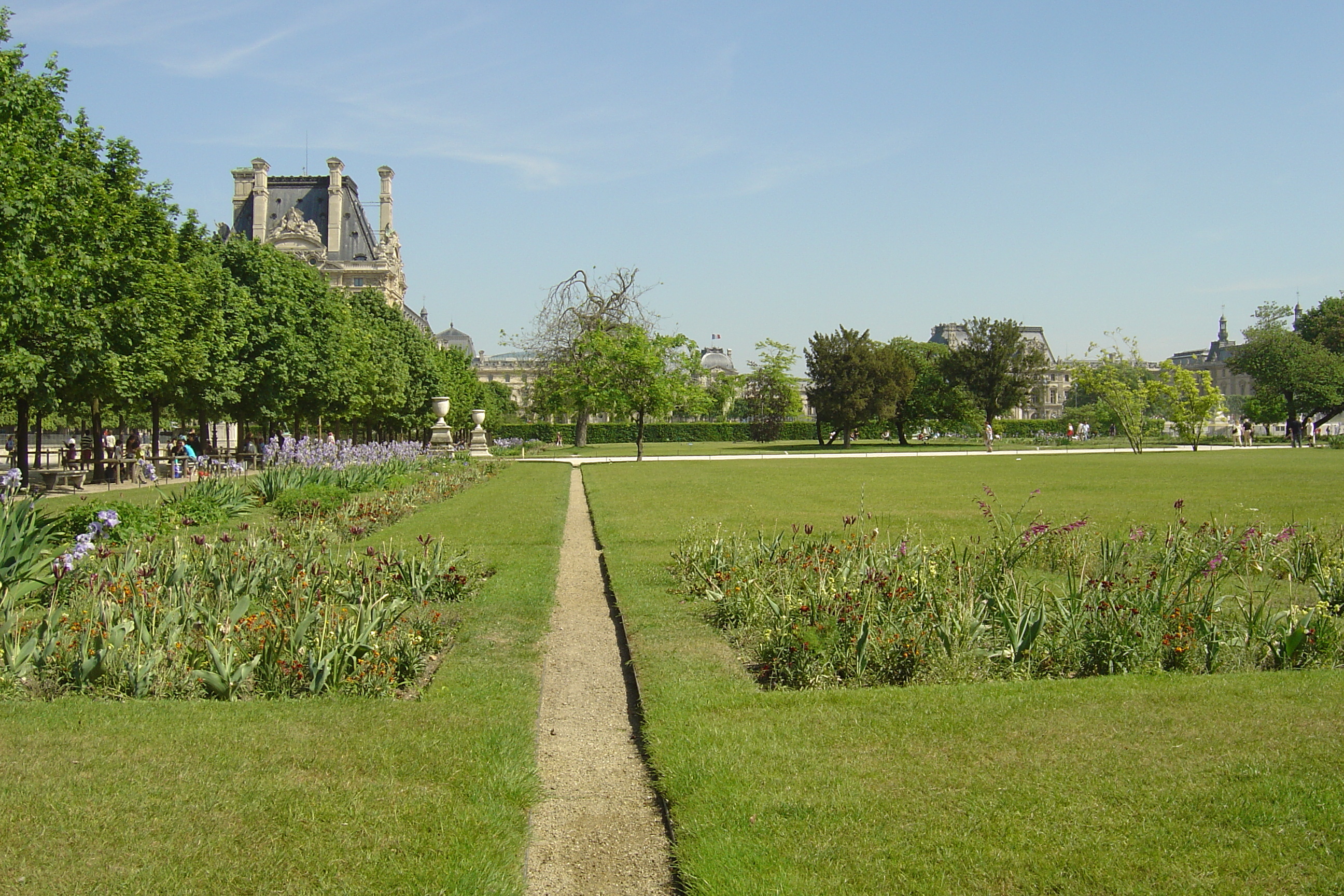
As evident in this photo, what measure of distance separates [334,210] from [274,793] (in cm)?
9159

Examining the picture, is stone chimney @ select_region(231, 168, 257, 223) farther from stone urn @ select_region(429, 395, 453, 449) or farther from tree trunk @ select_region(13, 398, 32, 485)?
tree trunk @ select_region(13, 398, 32, 485)

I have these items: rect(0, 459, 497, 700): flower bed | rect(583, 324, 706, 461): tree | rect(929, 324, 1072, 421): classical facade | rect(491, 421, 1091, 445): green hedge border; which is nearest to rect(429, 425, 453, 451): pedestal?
rect(583, 324, 706, 461): tree

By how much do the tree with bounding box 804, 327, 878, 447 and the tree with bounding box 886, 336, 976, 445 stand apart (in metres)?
4.35

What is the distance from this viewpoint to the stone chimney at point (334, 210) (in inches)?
3492

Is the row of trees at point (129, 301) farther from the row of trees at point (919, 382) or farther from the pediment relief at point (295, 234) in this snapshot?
the pediment relief at point (295, 234)

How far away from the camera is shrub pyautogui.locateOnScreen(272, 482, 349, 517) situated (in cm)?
1435

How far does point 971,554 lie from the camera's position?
9.71 metres

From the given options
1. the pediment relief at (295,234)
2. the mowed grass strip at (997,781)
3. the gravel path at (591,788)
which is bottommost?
the gravel path at (591,788)

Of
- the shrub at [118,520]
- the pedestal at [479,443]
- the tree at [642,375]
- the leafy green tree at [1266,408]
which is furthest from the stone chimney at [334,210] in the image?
the shrub at [118,520]

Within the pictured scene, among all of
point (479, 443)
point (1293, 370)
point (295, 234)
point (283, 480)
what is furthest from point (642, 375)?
point (295, 234)

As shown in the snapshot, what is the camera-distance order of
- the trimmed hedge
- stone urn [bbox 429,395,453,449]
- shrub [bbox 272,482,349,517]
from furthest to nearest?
the trimmed hedge → stone urn [bbox 429,395,453,449] → shrub [bbox 272,482,349,517]

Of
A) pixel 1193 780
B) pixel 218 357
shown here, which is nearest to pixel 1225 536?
pixel 1193 780

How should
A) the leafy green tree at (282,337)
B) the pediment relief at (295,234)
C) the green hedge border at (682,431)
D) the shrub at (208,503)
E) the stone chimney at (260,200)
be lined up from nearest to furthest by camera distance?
the shrub at (208,503), the leafy green tree at (282,337), the green hedge border at (682,431), the pediment relief at (295,234), the stone chimney at (260,200)

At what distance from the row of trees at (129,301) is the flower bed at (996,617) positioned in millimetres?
15234
